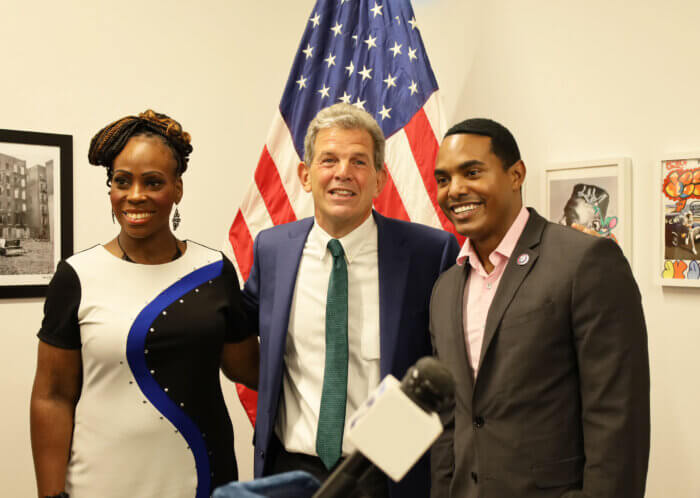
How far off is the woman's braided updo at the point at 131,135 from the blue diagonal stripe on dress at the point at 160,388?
13.6 inches

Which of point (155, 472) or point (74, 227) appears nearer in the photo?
point (155, 472)

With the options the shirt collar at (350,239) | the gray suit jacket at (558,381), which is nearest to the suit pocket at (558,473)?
the gray suit jacket at (558,381)

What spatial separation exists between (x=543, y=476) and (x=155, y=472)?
932 millimetres

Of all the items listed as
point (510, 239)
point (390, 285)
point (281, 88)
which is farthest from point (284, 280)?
point (281, 88)

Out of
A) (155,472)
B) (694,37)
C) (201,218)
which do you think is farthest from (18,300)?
(694,37)

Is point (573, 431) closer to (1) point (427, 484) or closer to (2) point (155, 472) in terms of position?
(1) point (427, 484)

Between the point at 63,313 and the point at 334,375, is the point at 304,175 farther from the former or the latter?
the point at 63,313

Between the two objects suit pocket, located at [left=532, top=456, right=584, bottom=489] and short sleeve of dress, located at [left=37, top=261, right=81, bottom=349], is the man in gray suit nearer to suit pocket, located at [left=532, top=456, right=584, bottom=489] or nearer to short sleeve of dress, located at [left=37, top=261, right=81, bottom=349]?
suit pocket, located at [left=532, top=456, right=584, bottom=489]

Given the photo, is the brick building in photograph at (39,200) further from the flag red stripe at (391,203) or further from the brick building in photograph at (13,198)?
the flag red stripe at (391,203)

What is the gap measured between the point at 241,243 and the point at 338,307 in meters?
1.31

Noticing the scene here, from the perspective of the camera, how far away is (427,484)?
1.64 meters

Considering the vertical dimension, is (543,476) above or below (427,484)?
above

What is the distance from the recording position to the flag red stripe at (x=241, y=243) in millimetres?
2777

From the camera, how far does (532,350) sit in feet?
4.02
